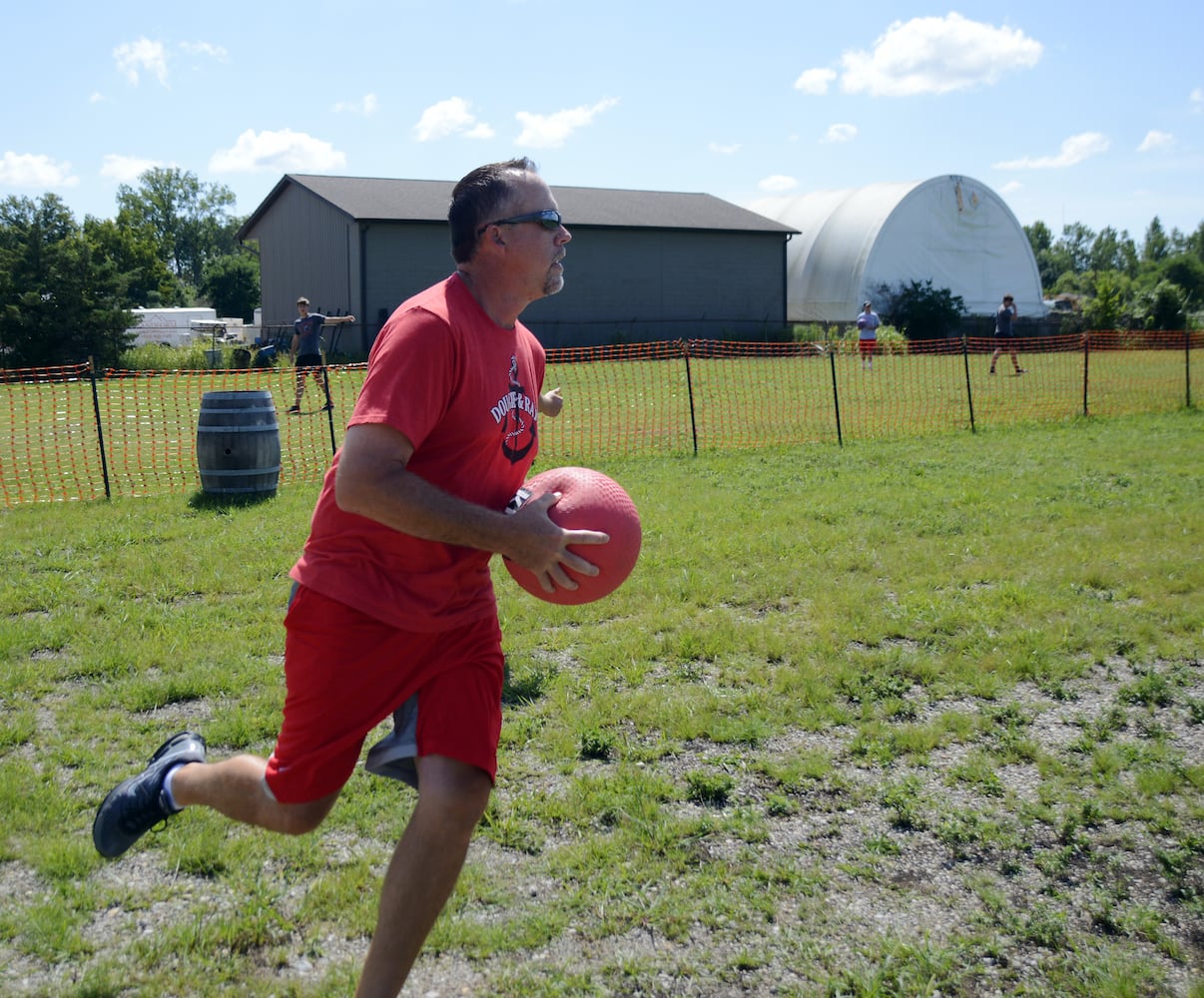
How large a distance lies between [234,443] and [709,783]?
24.4 feet

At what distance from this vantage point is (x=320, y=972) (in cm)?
305

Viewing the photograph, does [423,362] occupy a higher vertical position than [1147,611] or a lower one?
higher

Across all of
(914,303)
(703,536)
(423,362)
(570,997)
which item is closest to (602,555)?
(423,362)

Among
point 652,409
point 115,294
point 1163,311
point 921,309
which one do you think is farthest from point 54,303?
point 1163,311

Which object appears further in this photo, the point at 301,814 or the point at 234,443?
the point at 234,443

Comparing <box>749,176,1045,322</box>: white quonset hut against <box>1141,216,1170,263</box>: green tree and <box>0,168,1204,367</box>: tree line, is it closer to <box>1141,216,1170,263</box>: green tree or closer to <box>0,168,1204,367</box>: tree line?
<box>0,168,1204,367</box>: tree line

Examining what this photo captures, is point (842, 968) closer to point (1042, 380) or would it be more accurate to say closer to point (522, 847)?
point (522, 847)

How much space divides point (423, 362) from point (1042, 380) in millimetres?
23271

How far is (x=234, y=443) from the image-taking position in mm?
10273

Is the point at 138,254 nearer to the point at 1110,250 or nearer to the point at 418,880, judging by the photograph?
the point at 418,880

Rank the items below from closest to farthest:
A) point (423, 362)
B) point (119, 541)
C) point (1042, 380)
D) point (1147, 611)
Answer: point (423, 362), point (1147, 611), point (119, 541), point (1042, 380)

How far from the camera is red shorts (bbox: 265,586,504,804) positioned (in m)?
2.71

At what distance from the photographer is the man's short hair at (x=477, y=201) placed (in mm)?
2912

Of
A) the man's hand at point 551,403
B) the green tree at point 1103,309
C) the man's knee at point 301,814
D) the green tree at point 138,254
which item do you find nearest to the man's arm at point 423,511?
the man's knee at point 301,814
